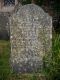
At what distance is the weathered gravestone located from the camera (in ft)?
25.6

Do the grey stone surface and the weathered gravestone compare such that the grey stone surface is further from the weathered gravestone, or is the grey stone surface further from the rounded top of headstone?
the rounded top of headstone

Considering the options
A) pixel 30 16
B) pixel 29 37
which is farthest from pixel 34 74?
pixel 30 16

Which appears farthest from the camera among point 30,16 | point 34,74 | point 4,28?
point 4,28

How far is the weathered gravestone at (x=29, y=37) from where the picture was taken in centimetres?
782

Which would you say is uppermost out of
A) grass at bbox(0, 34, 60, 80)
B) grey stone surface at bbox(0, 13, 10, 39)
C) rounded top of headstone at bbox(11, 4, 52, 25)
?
rounded top of headstone at bbox(11, 4, 52, 25)

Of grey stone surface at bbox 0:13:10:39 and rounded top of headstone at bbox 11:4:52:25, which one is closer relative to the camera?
rounded top of headstone at bbox 11:4:52:25

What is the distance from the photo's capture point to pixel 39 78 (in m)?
7.43

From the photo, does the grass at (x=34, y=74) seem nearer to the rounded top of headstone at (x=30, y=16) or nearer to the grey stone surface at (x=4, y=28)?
the rounded top of headstone at (x=30, y=16)

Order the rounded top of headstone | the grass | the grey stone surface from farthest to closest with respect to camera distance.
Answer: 1. the grey stone surface
2. the rounded top of headstone
3. the grass

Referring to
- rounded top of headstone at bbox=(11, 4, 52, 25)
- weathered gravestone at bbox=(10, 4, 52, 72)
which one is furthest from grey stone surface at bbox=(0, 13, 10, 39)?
rounded top of headstone at bbox=(11, 4, 52, 25)

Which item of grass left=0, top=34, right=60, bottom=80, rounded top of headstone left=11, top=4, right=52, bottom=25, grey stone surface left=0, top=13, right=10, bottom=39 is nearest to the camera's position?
grass left=0, top=34, right=60, bottom=80

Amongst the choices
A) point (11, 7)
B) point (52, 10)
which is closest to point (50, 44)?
point (52, 10)

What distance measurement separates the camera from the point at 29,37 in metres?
7.88

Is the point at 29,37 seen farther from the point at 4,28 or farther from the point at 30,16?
the point at 4,28
